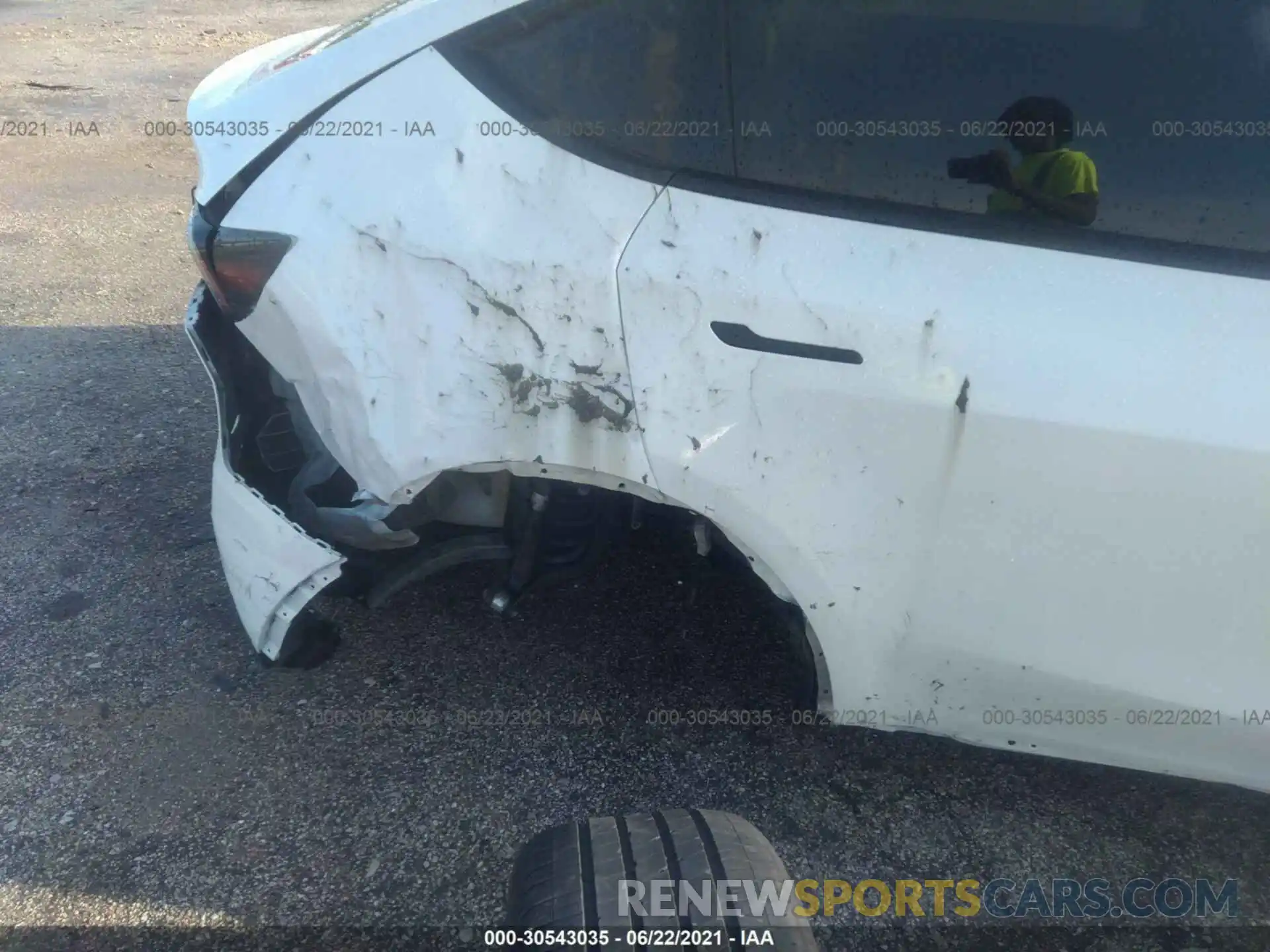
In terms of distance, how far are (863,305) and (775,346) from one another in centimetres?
16

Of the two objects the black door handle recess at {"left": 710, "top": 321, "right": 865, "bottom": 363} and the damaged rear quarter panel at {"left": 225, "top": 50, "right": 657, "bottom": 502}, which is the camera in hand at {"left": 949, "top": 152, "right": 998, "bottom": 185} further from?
the damaged rear quarter panel at {"left": 225, "top": 50, "right": 657, "bottom": 502}

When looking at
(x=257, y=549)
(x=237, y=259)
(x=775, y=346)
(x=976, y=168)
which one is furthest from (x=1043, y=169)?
(x=257, y=549)

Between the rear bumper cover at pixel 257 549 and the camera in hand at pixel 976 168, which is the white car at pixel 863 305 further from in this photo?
the rear bumper cover at pixel 257 549

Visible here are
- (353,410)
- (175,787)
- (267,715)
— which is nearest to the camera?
(353,410)

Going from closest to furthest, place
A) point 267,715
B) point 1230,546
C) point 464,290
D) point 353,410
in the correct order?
1. point 1230,546
2. point 464,290
3. point 353,410
4. point 267,715

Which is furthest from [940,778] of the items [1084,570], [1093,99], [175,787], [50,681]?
[50,681]

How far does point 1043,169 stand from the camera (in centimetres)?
181

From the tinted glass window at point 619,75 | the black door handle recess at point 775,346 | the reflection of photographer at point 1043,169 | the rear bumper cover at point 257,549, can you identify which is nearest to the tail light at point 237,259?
the rear bumper cover at point 257,549

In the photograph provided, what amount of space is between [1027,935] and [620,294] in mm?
1537

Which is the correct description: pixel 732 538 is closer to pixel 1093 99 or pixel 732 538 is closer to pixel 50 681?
pixel 1093 99

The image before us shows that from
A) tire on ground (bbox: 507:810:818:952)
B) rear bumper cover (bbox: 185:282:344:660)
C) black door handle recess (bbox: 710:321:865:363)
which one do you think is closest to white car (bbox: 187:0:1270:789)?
black door handle recess (bbox: 710:321:865:363)

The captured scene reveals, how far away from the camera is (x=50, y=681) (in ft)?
8.61

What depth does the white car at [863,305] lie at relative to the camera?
5.83 ft

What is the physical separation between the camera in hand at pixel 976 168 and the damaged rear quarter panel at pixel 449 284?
54cm
